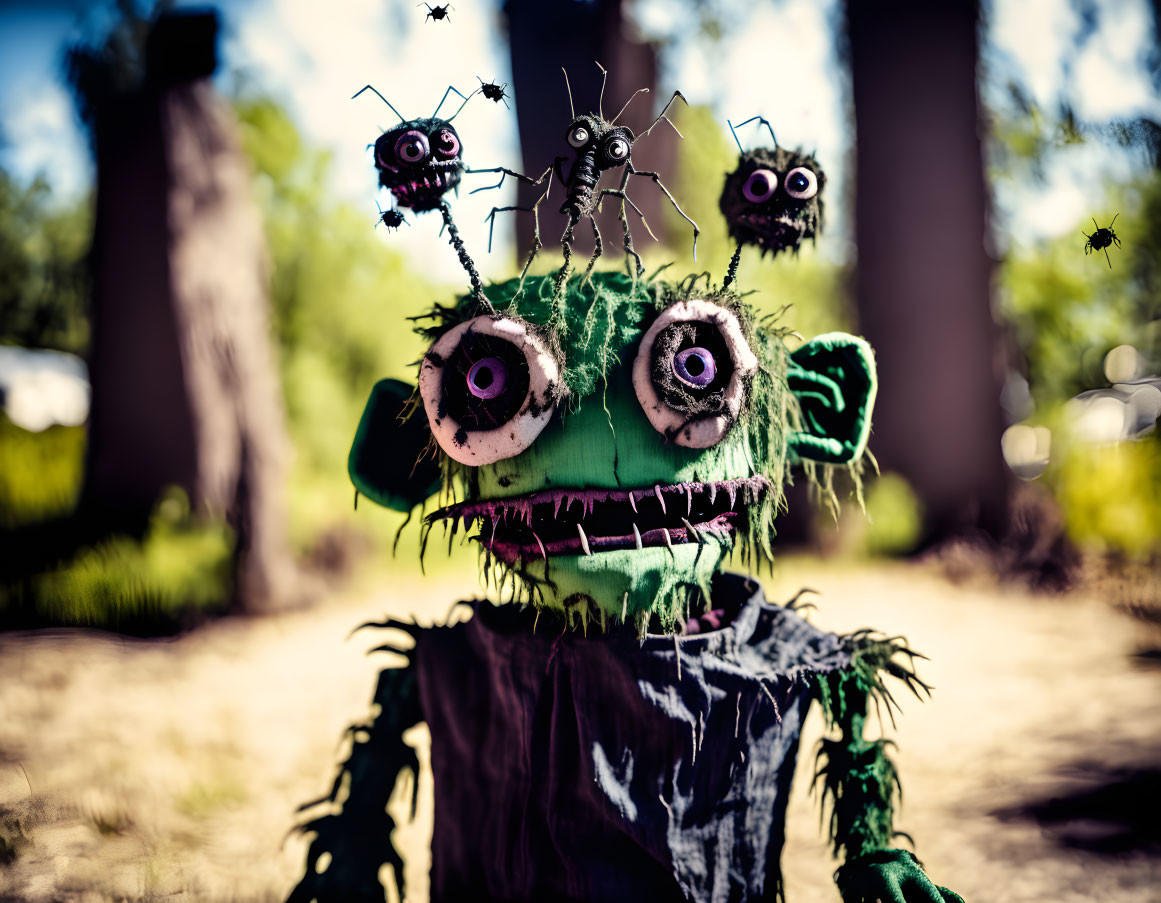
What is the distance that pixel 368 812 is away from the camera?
1322 mm

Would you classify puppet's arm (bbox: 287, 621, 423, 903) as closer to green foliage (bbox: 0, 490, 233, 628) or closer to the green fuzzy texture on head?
the green fuzzy texture on head

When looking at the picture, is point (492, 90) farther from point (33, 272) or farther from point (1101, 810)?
point (33, 272)

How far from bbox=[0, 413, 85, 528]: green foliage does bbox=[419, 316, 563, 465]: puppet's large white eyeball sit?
3.71 meters

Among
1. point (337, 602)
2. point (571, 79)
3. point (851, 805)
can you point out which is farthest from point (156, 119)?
point (851, 805)

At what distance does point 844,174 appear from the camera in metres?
5.68

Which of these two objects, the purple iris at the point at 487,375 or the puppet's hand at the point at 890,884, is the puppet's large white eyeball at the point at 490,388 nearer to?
the purple iris at the point at 487,375

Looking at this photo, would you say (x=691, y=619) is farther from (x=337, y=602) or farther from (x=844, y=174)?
(x=844, y=174)

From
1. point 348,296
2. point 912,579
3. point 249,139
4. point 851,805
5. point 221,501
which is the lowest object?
point 912,579

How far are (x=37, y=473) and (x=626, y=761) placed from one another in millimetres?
4280

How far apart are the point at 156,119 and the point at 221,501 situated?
6.78ft

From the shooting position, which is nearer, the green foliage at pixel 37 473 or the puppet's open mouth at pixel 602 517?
the puppet's open mouth at pixel 602 517

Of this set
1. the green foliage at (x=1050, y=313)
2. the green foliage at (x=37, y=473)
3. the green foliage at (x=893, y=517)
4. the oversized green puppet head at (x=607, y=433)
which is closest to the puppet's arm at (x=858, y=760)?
the oversized green puppet head at (x=607, y=433)

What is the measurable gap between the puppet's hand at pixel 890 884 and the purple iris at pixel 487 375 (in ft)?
2.70

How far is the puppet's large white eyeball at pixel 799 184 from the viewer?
1092 mm
